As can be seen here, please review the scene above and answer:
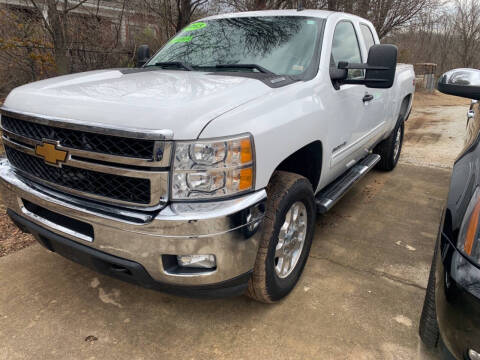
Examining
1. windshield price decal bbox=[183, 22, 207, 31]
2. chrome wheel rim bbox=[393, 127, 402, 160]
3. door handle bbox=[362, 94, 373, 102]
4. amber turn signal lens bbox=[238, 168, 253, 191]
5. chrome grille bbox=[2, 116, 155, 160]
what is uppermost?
windshield price decal bbox=[183, 22, 207, 31]

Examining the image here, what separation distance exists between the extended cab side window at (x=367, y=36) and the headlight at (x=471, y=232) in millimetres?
2792

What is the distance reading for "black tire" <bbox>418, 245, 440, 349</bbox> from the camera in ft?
6.48

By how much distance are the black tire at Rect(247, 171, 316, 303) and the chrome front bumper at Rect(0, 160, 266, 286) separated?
7.1 inches

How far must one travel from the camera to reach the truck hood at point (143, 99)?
1.83 m

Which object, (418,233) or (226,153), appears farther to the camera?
(418,233)

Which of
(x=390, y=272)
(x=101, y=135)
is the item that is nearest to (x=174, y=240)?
(x=101, y=135)

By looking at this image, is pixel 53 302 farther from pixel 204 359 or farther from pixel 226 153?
pixel 226 153

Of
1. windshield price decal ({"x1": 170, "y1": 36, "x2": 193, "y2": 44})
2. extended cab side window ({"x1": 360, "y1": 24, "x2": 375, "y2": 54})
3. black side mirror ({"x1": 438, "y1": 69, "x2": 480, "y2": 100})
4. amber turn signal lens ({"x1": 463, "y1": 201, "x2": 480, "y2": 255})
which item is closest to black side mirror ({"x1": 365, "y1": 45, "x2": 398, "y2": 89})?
black side mirror ({"x1": 438, "y1": 69, "x2": 480, "y2": 100})

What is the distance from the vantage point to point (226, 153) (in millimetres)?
1853

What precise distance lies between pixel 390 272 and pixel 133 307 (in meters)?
1.91

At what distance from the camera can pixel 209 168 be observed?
1.83 meters

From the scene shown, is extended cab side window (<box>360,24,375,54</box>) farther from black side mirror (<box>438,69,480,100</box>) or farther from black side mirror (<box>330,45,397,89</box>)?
black side mirror (<box>438,69,480,100</box>)

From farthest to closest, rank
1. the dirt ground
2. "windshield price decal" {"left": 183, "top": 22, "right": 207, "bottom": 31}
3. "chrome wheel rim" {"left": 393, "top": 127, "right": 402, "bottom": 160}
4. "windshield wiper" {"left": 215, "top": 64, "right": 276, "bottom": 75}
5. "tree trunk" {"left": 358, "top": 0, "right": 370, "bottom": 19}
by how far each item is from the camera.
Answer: "tree trunk" {"left": 358, "top": 0, "right": 370, "bottom": 19}, "chrome wheel rim" {"left": 393, "top": 127, "right": 402, "bottom": 160}, "windshield price decal" {"left": 183, "top": 22, "right": 207, "bottom": 31}, "windshield wiper" {"left": 215, "top": 64, "right": 276, "bottom": 75}, the dirt ground

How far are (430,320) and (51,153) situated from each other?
2.21 m
